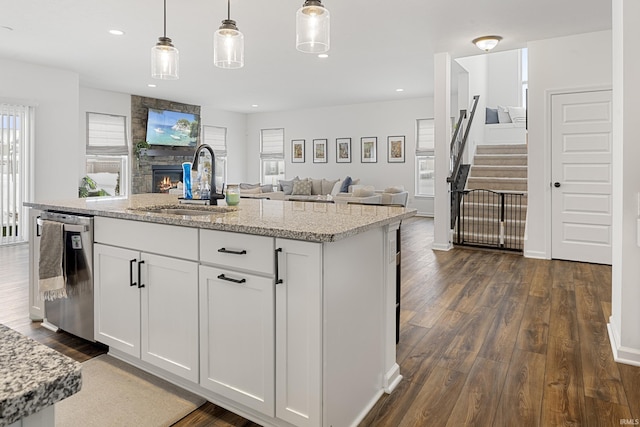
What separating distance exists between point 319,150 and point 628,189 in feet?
30.3

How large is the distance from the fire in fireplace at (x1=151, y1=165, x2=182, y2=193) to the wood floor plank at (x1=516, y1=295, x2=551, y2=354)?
26.8ft

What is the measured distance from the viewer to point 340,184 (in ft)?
32.9

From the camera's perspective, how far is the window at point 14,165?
621 cm

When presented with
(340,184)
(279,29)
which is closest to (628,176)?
(279,29)

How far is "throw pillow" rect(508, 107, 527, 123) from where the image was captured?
339 inches

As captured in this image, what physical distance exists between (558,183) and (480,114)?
3780mm

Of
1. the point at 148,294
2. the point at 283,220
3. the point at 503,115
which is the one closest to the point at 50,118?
the point at 148,294

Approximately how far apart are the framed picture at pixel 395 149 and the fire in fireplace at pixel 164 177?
514 centimetres

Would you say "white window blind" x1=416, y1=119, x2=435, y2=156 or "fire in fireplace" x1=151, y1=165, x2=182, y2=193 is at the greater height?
"white window blind" x1=416, y1=119, x2=435, y2=156

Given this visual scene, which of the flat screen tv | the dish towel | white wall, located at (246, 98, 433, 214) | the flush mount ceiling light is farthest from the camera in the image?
white wall, located at (246, 98, 433, 214)

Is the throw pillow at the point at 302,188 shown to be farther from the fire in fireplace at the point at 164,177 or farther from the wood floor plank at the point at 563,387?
the wood floor plank at the point at 563,387

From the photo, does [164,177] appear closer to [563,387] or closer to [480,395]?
[480,395]

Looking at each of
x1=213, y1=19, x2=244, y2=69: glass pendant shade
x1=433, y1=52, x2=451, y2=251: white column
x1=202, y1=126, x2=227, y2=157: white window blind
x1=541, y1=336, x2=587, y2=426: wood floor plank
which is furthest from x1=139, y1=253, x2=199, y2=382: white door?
x1=202, y1=126, x2=227, y2=157: white window blind

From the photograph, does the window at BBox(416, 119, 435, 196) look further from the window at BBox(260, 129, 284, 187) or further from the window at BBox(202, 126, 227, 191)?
the window at BBox(202, 126, 227, 191)
